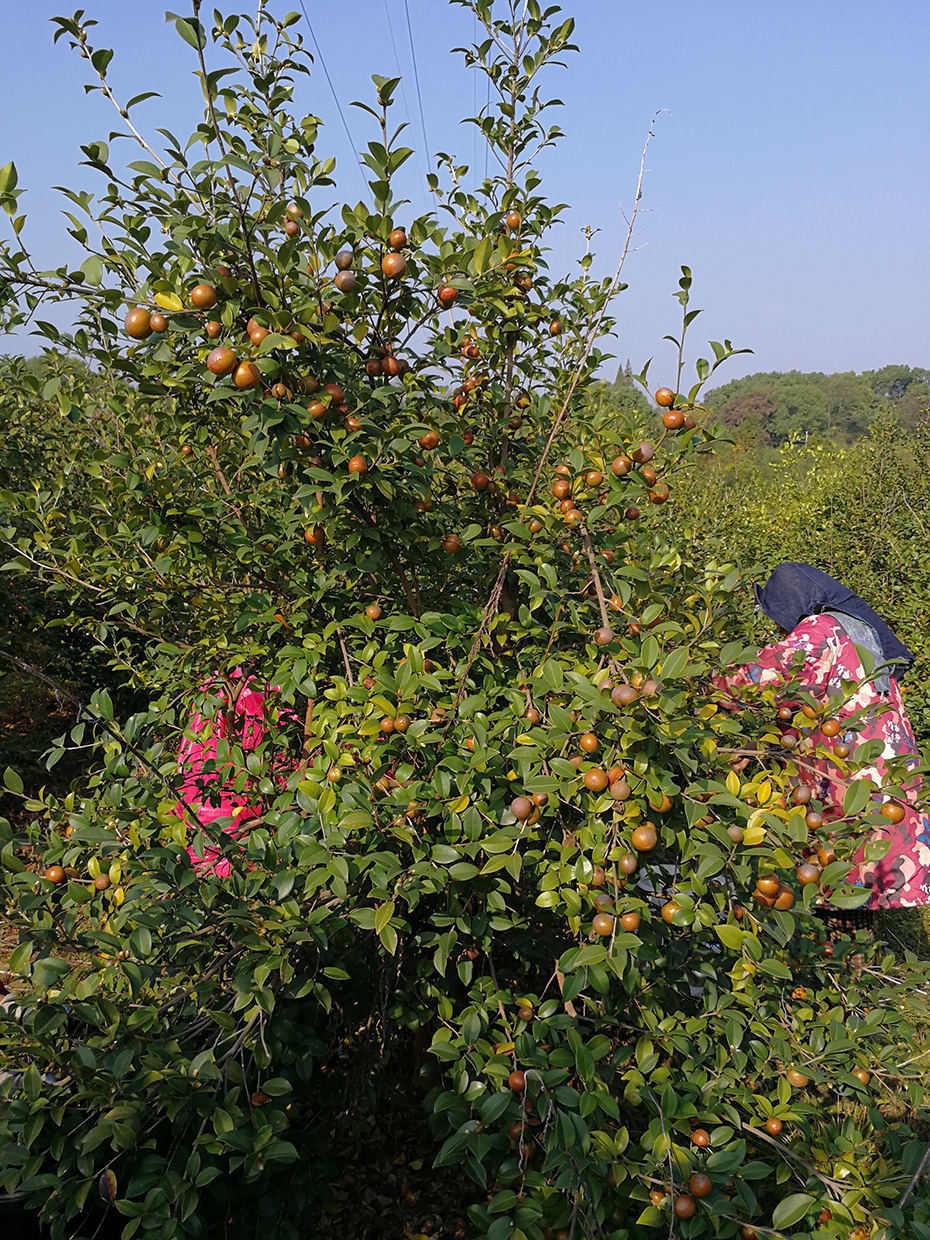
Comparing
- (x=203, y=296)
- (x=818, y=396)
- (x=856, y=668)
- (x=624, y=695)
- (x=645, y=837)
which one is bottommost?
(x=856, y=668)

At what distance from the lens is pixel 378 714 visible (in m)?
1.64

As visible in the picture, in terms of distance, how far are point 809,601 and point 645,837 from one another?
3057 mm

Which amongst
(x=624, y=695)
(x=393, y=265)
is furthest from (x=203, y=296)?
(x=624, y=695)

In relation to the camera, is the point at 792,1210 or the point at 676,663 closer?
the point at 792,1210

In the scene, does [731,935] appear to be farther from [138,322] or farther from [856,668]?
[856,668]

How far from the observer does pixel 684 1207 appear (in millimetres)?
1304

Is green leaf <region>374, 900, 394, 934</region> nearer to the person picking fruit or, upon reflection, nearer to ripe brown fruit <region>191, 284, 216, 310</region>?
ripe brown fruit <region>191, 284, 216, 310</region>

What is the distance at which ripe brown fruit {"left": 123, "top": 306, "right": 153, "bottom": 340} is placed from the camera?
4.73 feet

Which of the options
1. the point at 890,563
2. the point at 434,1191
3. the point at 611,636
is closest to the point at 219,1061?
the point at 611,636

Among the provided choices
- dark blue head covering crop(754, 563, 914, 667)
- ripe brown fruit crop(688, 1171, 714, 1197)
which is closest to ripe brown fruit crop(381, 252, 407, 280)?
ripe brown fruit crop(688, 1171, 714, 1197)

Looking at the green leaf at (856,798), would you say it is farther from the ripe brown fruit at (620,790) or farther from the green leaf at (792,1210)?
the green leaf at (792,1210)

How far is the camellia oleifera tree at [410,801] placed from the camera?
1329mm

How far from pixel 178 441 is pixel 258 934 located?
1.40 m

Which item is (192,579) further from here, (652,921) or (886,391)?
(886,391)
